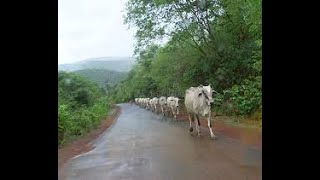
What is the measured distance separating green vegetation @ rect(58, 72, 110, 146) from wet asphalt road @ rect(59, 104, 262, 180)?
8.20 feet

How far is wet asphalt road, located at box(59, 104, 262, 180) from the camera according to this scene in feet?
20.7

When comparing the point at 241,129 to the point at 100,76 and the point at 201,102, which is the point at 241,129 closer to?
the point at 201,102

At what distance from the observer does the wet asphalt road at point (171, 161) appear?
20.7ft

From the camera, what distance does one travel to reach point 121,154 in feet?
29.2

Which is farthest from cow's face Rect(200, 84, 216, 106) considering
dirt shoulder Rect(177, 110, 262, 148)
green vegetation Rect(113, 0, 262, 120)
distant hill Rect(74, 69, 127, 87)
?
distant hill Rect(74, 69, 127, 87)

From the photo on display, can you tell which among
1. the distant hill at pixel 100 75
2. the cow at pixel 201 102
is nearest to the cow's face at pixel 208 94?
the cow at pixel 201 102

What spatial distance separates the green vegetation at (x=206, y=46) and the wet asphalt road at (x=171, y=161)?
5150 mm

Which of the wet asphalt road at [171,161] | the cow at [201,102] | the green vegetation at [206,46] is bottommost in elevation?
the wet asphalt road at [171,161]

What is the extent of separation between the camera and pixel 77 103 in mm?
16047

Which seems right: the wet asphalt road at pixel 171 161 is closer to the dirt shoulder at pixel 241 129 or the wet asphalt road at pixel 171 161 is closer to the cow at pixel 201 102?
the dirt shoulder at pixel 241 129

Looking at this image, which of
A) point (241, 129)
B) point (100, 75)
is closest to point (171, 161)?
point (241, 129)

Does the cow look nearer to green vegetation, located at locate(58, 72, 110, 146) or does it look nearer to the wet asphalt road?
the wet asphalt road
